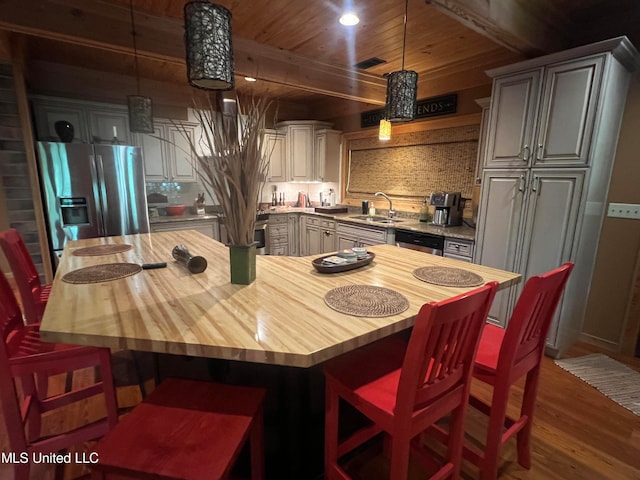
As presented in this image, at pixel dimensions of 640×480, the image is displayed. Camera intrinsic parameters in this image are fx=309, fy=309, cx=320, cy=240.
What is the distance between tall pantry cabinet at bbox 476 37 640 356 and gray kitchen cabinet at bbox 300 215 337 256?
205 cm

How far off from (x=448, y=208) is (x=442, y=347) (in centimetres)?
265

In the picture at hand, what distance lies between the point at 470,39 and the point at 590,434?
9.66 ft

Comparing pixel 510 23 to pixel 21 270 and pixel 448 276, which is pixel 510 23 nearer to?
pixel 448 276

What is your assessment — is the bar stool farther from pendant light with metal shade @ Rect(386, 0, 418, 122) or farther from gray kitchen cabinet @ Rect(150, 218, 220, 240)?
gray kitchen cabinet @ Rect(150, 218, 220, 240)

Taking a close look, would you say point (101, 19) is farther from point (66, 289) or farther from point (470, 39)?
point (470, 39)

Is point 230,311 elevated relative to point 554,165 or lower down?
lower down

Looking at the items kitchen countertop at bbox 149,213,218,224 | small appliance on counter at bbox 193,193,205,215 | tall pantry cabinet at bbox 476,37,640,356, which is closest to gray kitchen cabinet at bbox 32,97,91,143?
kitchen countertop at bbox 149,213,218,224

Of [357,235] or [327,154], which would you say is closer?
[357,235]

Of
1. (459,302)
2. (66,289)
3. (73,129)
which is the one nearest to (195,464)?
(459,302)

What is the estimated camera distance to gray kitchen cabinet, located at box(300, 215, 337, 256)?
4359 millimetres

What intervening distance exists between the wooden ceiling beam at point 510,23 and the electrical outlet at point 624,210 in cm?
134

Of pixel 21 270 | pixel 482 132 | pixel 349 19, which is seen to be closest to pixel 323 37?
pixel 349 19

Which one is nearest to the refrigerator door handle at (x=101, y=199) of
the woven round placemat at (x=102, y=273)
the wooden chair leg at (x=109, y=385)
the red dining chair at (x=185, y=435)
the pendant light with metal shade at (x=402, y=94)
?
the woven round placemat at (x=102, y=273)

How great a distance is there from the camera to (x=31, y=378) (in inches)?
55.1
